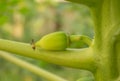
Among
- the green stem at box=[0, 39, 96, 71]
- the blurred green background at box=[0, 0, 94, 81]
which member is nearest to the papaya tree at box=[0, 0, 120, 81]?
the green stem at box=[0, 39, 96, 71]

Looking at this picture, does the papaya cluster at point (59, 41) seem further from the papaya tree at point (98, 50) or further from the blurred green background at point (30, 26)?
the blurred green background at point (30, 26)

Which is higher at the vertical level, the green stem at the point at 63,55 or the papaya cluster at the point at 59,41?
the papaya cluster at the point at 59,41

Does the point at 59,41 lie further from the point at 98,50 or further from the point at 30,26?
the point at 30,26

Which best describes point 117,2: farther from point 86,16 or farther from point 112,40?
point 86,16

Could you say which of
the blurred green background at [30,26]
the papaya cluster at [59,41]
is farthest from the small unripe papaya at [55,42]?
the blurred green background at [30,26]

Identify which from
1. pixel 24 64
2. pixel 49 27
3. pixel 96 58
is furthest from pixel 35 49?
pixel 49 27

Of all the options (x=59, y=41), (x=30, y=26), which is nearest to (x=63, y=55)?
(x=59, y=41)

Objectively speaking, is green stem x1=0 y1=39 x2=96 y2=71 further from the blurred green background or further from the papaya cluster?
the blurred green background
